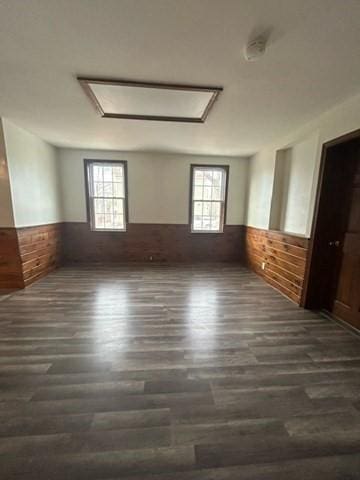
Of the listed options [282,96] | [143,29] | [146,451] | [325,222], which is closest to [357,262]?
[325,222]

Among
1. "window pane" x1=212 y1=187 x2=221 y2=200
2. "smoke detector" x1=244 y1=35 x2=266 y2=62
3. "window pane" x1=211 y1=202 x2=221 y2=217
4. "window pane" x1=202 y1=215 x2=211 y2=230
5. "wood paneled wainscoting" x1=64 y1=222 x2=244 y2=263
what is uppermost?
"smoke detector" x1=244 y1=35 x2=266 y2=62

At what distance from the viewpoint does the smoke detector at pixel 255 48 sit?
146 centimetres

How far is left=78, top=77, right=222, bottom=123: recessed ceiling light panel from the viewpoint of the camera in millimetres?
2066

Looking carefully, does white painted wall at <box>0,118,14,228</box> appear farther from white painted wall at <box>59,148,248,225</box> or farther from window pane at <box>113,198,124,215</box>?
window pane at <box>113,198,124,215</box>

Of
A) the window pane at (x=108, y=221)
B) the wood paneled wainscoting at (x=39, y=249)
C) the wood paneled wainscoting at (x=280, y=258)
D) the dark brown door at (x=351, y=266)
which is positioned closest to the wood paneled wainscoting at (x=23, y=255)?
the wood paneled wainscoting at (x=39, y=249)

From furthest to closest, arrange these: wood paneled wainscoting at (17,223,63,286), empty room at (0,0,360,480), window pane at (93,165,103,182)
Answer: window pane at (93,165,103,182) → wood paneled wainscoting at (17,223,63,286) → empty room at (0,0,360,480)

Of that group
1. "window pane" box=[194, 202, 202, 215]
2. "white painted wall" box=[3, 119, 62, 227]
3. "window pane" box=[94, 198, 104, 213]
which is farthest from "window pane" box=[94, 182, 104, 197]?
"window pane" box=[194, 202, 202, 215]

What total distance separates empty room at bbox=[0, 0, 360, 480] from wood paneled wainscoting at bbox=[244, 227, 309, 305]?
36 mm

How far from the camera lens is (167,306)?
2854mm

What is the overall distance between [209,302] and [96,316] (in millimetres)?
1544

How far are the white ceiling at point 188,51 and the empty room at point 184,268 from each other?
0.01 metres

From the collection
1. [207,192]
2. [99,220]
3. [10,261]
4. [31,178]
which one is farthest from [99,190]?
[207,192]

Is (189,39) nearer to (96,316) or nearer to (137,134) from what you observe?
(137,134)

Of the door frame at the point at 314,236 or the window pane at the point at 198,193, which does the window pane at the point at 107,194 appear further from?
the door frame at the point at 314,236
